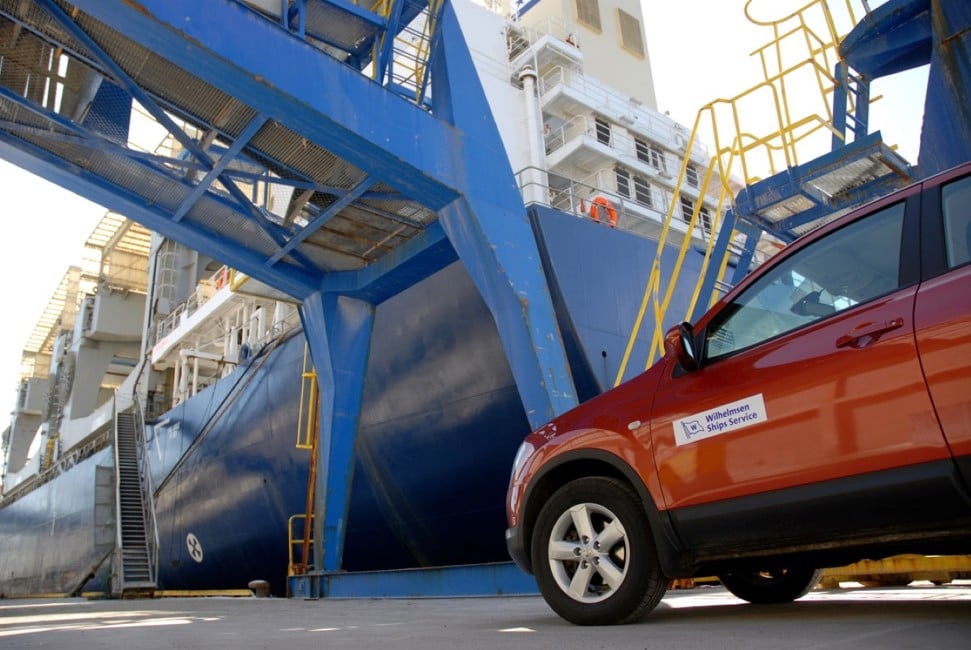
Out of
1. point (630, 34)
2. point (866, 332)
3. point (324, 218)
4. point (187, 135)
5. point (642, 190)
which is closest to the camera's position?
point (866, 332)

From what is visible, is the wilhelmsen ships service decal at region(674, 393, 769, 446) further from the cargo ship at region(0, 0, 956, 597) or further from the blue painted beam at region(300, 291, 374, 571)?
the blue painted beam at region(300, 291, 374, 571)

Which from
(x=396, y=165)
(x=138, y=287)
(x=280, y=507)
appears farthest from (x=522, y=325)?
(x=138, y=287)

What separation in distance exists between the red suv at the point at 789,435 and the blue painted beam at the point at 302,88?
4.30 m

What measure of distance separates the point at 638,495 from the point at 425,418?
6682mm

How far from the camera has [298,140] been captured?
821 cm

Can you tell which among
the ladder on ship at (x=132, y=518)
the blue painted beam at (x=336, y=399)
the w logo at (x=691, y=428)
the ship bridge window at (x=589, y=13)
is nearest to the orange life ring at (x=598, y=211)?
the blue painted beam at (x=336, y=399)

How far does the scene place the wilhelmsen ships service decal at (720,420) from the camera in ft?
9.94

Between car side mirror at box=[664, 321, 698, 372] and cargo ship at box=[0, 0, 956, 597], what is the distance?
174 inches

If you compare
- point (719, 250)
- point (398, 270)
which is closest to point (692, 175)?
point (719, 250)

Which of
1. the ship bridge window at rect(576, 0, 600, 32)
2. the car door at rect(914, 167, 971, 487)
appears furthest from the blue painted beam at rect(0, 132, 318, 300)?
the ship bridge window at rect(576, 0, 600, 32)

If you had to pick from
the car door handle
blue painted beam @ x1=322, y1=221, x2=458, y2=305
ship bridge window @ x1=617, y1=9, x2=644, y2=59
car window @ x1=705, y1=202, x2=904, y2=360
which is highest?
ship bridge window @ x1=617, y1=9, x2=644, y2=59

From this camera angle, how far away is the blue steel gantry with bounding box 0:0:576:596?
6.70 m

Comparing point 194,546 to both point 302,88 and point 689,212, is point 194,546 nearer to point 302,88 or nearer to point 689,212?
point 302,88

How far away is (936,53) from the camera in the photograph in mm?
5977
